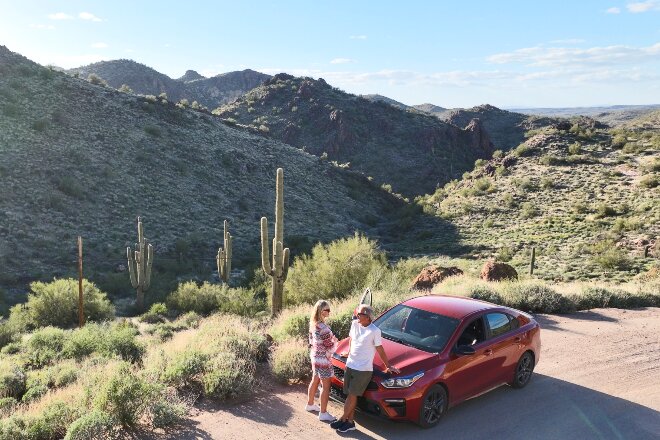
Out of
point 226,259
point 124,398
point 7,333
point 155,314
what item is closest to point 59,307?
point 7,333

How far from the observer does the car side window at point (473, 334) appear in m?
7.53

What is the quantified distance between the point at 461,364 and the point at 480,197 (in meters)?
40.8

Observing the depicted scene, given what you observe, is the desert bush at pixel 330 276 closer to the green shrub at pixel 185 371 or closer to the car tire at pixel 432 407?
the green shrub at pixel 185 371

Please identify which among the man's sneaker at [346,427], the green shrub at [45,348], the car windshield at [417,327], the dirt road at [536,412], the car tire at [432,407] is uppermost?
the car windshield at [417,327]

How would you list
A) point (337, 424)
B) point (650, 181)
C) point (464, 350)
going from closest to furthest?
point (337, 424) < point (464, 350) < point (650, 181)

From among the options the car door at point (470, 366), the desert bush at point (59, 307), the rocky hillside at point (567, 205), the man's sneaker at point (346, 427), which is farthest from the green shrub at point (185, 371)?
the rocky hillside at point (567, 205)

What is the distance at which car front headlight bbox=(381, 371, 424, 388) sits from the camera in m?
6.76

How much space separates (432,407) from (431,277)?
11.2 metres

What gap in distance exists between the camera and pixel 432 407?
6.97 m

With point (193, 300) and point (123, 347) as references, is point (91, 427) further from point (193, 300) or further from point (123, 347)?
point (193, 300)

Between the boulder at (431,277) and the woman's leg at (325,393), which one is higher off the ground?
the woman's leg at (325,393)

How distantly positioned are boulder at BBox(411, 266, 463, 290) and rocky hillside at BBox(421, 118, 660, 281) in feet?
28.2

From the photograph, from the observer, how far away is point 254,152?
165 ft

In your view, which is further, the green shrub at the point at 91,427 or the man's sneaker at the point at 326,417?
the man's sneaker at the point at 326,417
